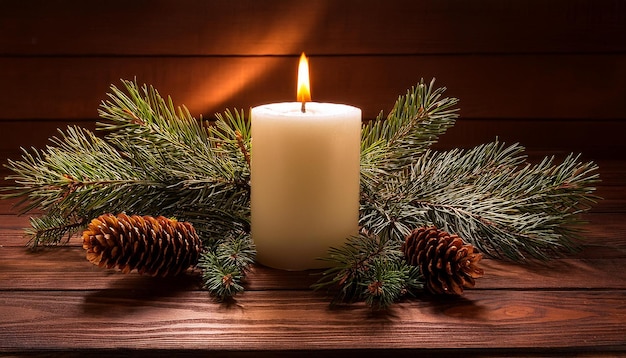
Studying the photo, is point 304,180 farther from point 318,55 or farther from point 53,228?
point 318,55

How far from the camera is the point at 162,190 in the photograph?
0.73 meters

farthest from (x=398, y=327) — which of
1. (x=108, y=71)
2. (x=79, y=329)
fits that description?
(x=108, y=71)

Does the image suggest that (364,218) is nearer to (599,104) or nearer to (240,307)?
(240,307)

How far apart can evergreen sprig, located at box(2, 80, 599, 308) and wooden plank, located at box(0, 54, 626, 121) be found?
511mm

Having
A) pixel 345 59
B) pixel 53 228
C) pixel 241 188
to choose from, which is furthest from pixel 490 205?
pixel 345 59

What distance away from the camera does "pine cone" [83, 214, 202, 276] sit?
60 cm

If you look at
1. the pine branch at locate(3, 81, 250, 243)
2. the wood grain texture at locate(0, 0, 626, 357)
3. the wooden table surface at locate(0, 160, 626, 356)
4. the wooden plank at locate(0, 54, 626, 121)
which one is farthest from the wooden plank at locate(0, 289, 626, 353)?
the wooden plank at locate(0, 54, 626, 121)

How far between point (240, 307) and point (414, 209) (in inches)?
8.5

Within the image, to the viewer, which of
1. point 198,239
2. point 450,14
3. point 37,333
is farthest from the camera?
point 450,14

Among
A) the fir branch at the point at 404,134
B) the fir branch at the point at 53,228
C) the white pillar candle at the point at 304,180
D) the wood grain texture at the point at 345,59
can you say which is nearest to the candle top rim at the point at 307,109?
the white pillar candle at the point at 304,180

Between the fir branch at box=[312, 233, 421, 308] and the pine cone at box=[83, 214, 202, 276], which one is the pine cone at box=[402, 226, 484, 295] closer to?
the fir branch at box=[312, 233, 421, 308]

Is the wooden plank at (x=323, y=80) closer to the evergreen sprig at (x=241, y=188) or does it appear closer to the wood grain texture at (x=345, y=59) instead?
the wood grain texture at (x=345, y=59)

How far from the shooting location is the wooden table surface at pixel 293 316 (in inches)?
20.8

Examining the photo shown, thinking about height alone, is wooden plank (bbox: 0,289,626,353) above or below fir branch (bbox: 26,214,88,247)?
below
